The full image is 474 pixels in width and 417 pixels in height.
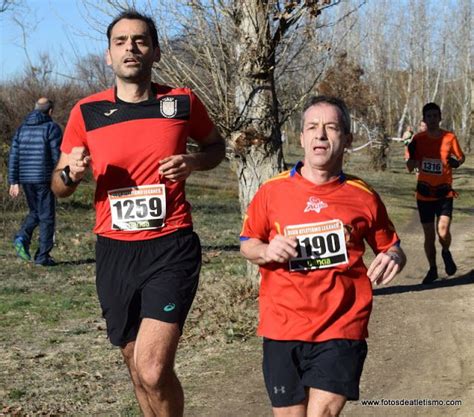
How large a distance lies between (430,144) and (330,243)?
733 cm

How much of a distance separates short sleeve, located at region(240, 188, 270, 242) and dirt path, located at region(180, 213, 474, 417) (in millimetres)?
2187

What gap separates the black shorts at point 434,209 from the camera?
36.0 ft

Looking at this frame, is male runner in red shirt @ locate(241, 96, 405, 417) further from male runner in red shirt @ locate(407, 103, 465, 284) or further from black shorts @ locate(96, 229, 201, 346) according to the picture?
male runner in red shirt @ locate(407, 103, 465, 284)

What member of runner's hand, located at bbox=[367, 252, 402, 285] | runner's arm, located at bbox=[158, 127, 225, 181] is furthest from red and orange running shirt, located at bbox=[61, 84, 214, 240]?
runner's hand, located at bbox=[367, 252, 402, 285]

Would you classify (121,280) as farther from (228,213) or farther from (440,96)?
(440,96)

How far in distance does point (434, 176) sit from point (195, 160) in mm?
6587

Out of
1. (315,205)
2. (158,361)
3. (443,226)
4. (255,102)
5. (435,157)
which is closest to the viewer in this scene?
(315,205)

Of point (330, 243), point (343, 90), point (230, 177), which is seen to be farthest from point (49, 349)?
point (343, 90)

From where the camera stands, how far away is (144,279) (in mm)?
4852

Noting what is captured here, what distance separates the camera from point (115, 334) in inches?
194

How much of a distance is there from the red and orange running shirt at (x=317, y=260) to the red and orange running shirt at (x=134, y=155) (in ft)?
2.45

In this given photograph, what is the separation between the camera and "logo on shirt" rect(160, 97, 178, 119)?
4996 millimetres

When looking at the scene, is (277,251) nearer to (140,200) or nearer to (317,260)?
(317,260)

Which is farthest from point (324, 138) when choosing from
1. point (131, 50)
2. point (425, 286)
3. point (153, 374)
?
point (425, 286)
